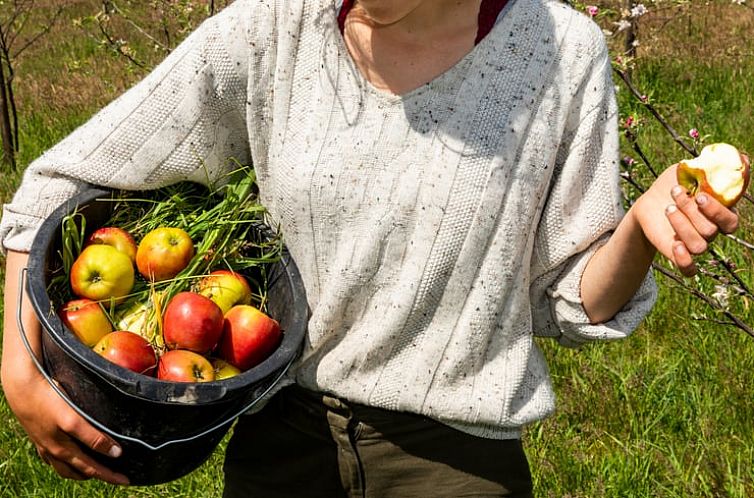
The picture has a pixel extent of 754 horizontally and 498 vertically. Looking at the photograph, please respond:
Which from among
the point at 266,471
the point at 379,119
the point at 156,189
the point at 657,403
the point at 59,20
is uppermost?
the point at 379,119

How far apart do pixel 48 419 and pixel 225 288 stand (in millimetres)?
332

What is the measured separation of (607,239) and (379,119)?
0.43m

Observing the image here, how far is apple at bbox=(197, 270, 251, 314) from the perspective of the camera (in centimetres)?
155

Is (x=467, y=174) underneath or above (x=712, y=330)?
above

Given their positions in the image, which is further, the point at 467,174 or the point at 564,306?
the point at 564,306

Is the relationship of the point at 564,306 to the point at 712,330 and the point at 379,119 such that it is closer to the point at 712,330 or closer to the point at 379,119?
the point at 379,119

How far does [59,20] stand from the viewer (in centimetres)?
1030

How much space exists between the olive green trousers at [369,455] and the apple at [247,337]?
8.1 inches

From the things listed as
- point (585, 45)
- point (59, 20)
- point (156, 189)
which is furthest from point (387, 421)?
point (59, 20)

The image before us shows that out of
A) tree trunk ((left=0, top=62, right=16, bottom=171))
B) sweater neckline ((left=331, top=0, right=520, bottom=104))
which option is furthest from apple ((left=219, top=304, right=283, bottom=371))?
tree trunk ((left=0, top=62, right=16, bottom=171))

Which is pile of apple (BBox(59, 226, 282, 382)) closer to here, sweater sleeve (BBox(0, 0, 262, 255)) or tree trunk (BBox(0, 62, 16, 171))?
sweater sleeve (BBox(0, 0, 262, 255))

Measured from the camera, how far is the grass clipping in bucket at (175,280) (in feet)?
4.69

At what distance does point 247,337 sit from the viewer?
1.47m

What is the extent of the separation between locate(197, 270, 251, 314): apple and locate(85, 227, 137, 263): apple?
127 mm
